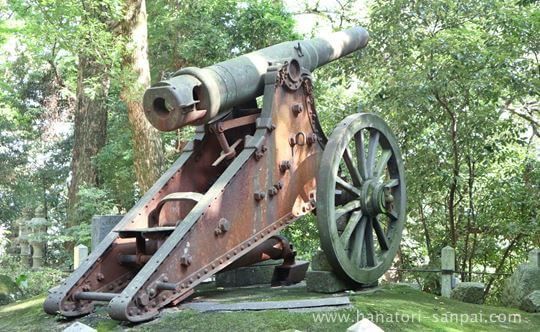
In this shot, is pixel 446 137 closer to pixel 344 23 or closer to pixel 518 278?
pixel 518 278

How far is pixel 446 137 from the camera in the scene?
1135cm

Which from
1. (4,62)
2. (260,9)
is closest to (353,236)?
(260,9)

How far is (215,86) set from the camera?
6.23m

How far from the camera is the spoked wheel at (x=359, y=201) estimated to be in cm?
622

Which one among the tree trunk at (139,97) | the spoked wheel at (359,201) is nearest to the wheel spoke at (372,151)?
the spoked wheel at (359,201)

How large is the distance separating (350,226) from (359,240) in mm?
246

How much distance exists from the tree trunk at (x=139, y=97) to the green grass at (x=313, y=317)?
491 cm

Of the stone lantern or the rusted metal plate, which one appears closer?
the rusted metal plate

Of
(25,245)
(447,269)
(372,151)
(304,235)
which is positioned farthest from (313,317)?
(25,245)

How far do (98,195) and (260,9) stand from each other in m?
5.33

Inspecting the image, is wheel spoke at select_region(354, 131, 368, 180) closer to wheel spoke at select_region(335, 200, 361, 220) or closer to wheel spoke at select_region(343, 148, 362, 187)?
wheel spoke at select_region(343, 148, 362, 187)

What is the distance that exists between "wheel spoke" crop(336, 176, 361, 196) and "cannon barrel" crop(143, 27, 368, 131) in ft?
3.98

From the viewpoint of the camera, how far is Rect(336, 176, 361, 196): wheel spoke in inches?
261

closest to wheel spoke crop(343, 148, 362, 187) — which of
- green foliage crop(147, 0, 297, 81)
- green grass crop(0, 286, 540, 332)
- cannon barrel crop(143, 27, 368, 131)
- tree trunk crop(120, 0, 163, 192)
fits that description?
cannon barrel crop(143, 27, 368, 131)
